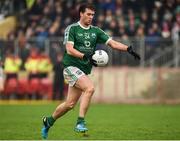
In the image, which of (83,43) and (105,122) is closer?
(83,43)

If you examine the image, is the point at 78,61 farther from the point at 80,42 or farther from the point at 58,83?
the point at 58,83

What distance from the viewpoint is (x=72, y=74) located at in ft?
42.1

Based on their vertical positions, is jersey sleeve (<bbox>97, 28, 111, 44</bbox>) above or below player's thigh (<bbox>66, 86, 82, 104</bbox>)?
above

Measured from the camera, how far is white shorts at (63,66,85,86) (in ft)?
41.8

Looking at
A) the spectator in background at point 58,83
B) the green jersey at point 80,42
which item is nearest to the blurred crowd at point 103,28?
the spectator in background at point 58,83

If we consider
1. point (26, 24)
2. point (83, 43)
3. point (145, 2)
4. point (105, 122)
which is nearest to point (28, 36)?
point (26, 24)

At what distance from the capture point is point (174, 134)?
13094mm

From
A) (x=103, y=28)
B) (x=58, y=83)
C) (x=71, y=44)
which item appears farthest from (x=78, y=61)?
(x=58, y=83)

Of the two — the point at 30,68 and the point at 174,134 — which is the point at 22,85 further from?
the point at 174,134

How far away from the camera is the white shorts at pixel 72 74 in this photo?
12.7 metres

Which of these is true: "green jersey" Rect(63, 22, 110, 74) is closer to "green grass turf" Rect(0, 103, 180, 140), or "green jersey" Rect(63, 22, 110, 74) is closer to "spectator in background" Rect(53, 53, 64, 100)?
"green grass turf" Rect(0, 103, 180, 140)

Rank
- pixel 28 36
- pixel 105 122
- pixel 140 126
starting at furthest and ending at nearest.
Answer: pixel 28 36
pixel 105 122
pixel 140 126

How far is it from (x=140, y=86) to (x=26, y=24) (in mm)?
6025

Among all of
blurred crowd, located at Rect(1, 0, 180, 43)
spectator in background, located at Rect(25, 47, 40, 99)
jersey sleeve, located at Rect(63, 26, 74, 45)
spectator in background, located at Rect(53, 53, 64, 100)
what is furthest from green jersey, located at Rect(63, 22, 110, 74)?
spectator in background, located at Rect(53, 53, 64, 100)
